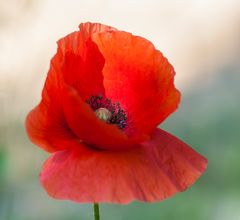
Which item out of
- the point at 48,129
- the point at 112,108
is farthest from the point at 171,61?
the point at 48,129

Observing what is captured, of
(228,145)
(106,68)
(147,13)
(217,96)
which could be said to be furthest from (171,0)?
(106,68)

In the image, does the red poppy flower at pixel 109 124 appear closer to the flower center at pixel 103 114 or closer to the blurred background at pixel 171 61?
the flower center at pixel 103 114

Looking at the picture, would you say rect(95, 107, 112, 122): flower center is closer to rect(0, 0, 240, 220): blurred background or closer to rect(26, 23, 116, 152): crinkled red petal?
rect(26, 23, 116, 152): crinkled red petal

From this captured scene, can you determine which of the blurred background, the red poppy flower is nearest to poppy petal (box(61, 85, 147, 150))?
the red poppy flower

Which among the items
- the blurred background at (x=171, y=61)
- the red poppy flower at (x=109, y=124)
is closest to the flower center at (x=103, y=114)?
the red poppy flower at (x=109, y=124)

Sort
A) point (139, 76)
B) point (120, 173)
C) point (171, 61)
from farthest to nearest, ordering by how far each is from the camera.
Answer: point (171, 61) < point (139, 76) < point (120, 173)

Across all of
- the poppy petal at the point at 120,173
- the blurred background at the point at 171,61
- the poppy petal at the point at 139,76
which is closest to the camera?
the poppy petal at the point at 120,173

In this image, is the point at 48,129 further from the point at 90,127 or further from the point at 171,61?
the point at 171,61

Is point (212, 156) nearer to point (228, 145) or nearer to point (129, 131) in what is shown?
point (228, 145)
